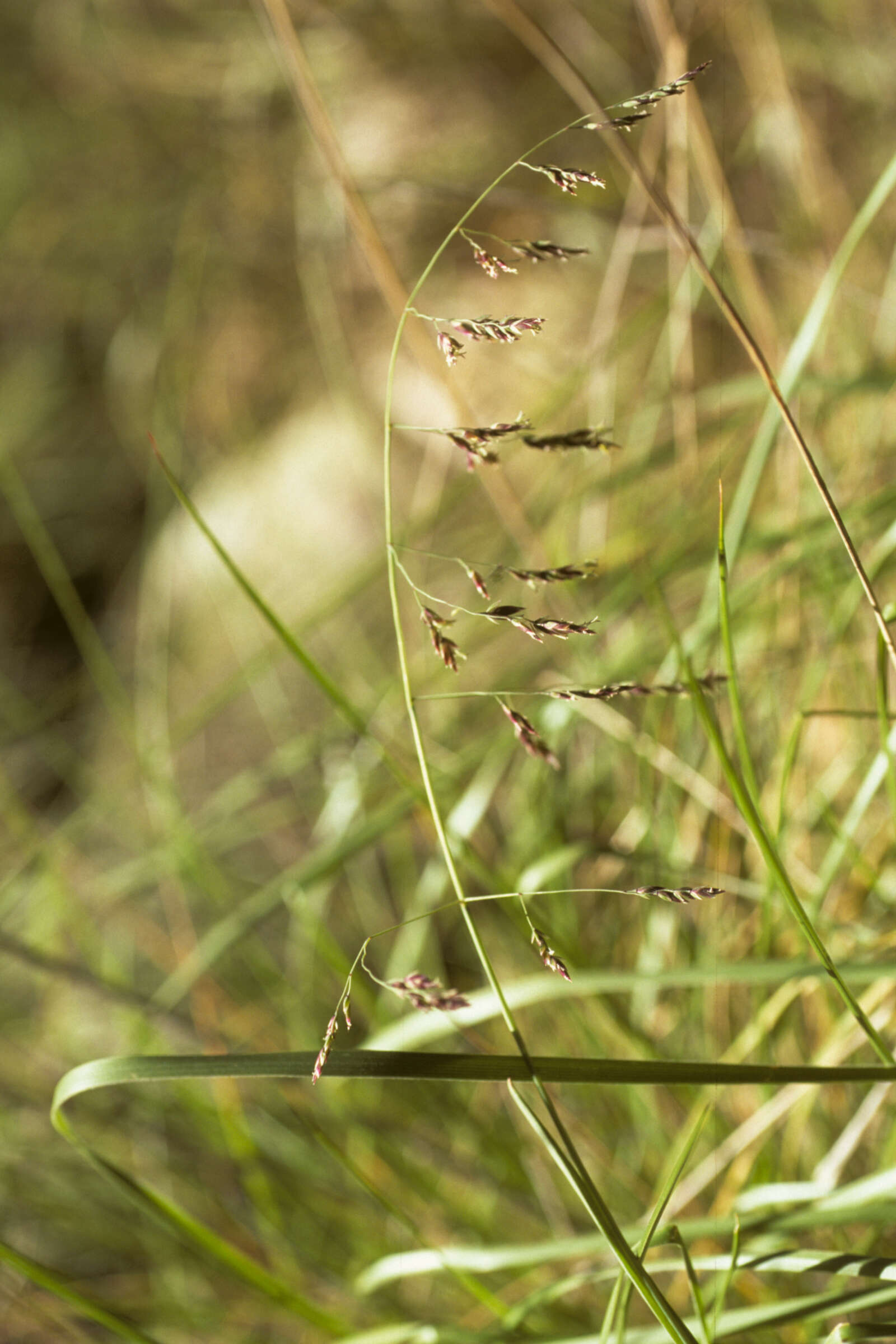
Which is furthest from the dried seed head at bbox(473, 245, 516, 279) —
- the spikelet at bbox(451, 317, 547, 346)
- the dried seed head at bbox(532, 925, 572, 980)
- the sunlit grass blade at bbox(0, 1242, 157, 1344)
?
the sunlit grass blade at bbox(0, 1242, 157, 1344)

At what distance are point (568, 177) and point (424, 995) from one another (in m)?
0.15

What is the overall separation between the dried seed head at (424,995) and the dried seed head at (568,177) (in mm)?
142

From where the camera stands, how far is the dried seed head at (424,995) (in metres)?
0.16

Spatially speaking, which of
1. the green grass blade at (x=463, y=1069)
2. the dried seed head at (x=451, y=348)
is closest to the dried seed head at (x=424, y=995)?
the green grass blade at (x=463, y=1069)

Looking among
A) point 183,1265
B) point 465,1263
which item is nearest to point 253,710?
point 183,1265

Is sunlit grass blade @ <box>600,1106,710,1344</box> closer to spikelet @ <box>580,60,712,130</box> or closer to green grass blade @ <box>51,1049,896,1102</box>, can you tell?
green grass blade @ <box>51,1049,896,1102</box>

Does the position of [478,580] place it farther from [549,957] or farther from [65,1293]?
[65,1293]

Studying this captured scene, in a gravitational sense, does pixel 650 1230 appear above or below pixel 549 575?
below

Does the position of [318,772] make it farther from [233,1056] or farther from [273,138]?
[273,138]

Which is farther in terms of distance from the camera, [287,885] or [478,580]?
[287,885]

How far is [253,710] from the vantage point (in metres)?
0.94

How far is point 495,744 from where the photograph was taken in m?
0.37

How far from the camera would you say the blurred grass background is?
33 centimetres

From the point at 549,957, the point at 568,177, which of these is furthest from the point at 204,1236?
the point at 568,177
